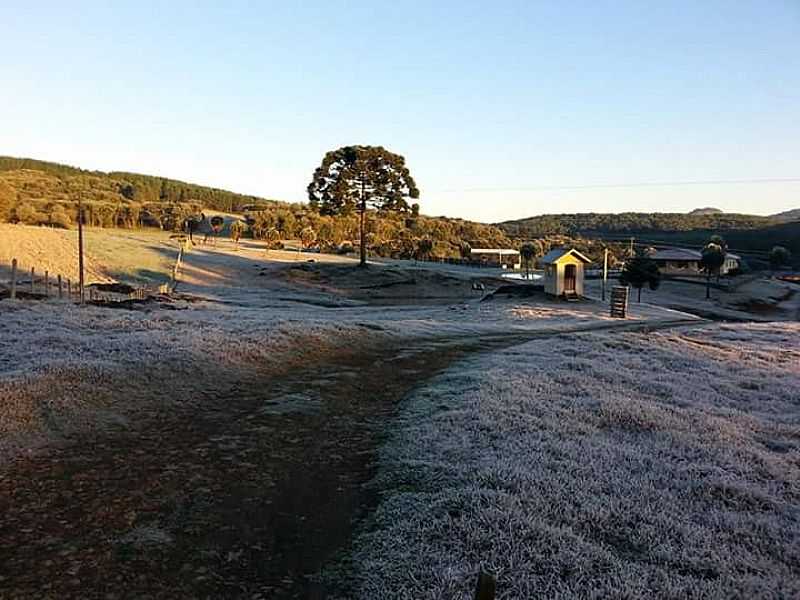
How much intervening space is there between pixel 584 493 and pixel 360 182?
58.9m

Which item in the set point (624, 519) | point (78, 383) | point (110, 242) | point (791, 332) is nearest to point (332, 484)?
point (624, 519)

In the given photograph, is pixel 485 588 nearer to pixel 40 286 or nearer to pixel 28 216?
pixel 40 286

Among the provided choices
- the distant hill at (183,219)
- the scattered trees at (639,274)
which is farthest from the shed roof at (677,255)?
the scattered trees at (639,274)

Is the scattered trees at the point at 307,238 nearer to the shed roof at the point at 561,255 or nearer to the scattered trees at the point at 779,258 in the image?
the shed roof at the point at 561,255

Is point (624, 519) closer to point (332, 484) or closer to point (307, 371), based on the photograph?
point (332, 484)

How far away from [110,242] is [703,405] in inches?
2898

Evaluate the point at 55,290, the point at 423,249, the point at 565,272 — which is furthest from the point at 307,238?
the point at 55,290

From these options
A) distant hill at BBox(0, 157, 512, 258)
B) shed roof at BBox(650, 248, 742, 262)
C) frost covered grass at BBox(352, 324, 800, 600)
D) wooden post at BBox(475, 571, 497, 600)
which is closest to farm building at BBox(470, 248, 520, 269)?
distant hill at BBox(0, 157, 512, 258)

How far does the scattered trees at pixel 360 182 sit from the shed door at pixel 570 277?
2296 cm

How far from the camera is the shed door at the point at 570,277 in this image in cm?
4775

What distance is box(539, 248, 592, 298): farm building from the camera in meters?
47.4

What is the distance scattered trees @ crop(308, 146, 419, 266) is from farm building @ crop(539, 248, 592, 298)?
22039 millimetres

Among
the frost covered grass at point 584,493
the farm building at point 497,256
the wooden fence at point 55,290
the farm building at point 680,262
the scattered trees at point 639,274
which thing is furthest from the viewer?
the farm building at point 497,256

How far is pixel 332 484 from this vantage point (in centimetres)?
880
